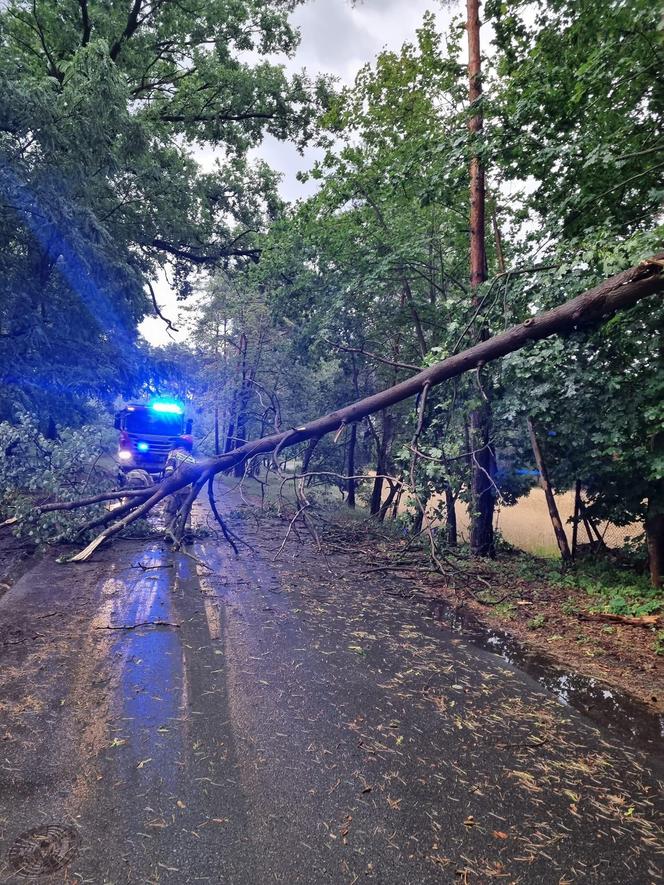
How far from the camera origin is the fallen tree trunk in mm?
4250

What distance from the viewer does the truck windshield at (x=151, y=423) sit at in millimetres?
15219

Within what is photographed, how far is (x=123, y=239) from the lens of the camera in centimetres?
1179

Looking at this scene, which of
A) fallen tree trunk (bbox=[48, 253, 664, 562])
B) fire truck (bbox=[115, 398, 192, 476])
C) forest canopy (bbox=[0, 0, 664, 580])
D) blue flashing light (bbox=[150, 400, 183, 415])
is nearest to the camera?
fallen tree trunk (bbox=[48, 253, 664, 562])

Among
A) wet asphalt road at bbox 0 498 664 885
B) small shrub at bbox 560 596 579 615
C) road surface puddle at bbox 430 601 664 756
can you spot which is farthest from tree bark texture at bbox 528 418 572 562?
wet asphalt road at bbox 0 498 664 885

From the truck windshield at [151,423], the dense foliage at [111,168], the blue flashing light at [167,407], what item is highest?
the dense foliage at [111,168]

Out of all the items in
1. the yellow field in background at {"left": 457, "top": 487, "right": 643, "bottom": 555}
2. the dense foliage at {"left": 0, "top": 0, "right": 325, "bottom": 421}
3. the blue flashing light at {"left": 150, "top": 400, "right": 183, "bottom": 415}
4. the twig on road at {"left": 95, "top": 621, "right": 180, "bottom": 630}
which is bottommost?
the twig on road at {"left": 95, "top": 621, "right": 180, "bottom": 630}

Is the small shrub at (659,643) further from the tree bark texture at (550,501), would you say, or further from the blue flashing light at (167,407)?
the blue flashing light at (167,407)

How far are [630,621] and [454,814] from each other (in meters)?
4.51

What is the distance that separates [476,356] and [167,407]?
12.5 metres

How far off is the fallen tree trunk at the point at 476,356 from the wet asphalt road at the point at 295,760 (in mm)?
2177

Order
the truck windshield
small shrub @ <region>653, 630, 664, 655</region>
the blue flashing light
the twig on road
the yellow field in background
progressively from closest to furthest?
the twig on road
small shrub @ <region>653, 630, 664, 655</region>
the yellow field in background
the truck windshield
the blue flashing light

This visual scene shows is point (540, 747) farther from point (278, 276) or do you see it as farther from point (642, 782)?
point (278, 276)

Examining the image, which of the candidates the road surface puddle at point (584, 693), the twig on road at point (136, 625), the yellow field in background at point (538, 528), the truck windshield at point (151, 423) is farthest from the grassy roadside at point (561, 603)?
the truck windshield at point (151, 423)

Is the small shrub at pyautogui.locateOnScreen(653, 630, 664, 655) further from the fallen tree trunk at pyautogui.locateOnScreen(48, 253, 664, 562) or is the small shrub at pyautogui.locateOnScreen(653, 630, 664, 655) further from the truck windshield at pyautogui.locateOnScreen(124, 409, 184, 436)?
the truck windshield at pyautogui.locateOnScreen(124, 409, 184, 436)
